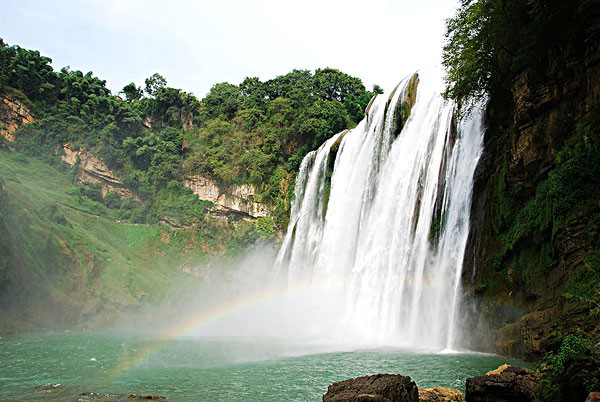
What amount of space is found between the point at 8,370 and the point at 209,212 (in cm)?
2895

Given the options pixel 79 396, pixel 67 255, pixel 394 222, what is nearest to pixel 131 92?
pixel 67 255

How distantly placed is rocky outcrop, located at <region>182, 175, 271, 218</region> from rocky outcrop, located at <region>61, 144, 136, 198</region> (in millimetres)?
7535

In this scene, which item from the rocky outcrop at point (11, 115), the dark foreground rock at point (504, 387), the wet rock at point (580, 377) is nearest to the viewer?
the wet rock at point (580, 377)

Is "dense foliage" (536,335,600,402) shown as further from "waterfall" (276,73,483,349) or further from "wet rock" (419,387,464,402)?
"waterfall" (276,73,483,349)

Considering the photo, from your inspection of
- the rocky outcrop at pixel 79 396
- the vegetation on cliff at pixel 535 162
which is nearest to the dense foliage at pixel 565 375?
the vegetation on cliff at pixel 535 162

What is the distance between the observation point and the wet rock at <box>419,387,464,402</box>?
23.0ft

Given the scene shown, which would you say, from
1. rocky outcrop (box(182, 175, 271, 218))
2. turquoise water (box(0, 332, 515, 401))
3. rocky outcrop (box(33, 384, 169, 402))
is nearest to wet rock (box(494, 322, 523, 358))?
turquoise water (box(0, 332, 515, 401))

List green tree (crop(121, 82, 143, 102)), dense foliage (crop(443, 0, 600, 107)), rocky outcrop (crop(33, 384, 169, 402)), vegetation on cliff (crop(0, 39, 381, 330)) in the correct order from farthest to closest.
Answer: green tree (crop(121, 82, 143, 102)) < vegetation on cliff (crop(0, 39, 381, 330)) < dense foliage (crop(443, 0, 600, 107)) < rocky outcrop (crop(33, 384, 169, 402))

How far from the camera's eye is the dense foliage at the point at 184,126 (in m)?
38.4

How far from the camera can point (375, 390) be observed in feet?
19.8

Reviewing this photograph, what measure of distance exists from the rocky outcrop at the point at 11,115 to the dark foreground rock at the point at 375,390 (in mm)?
47866

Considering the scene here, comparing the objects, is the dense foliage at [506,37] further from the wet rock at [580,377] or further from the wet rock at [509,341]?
the wet rock at [580,377]

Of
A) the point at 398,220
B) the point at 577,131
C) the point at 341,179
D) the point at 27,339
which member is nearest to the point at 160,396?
the point at 577,131

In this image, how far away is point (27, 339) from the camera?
19.9m
